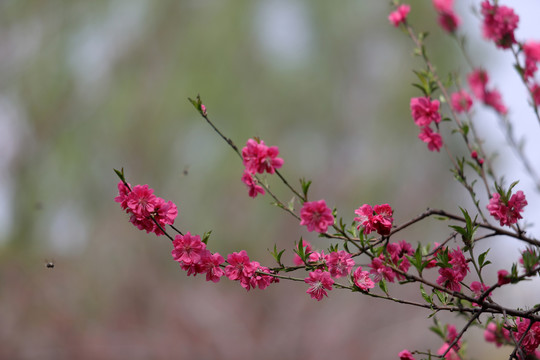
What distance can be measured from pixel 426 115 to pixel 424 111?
0.01 meters

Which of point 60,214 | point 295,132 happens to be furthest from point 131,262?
point 295,132

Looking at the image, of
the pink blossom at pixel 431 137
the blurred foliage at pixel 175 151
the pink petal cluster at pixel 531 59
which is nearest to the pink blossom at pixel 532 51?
the pink petal cluster at pixel 531 59

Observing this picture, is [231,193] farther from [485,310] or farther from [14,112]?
[485,310]

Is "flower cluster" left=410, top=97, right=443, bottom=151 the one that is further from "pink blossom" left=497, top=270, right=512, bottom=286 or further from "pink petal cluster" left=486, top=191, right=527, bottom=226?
"pink blossom" left=497, top=270, right=512, bottom=286

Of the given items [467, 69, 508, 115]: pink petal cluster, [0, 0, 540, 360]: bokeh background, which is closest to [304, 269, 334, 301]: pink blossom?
[467, 69, 508, 115]: pink petal cluster

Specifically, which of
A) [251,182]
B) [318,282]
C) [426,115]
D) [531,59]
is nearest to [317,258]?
[318,282]

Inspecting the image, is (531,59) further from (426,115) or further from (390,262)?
(390,262)

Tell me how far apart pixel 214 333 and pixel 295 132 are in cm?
366

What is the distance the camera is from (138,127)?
923 centimetres

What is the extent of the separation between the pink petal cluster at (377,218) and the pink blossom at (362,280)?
11cm

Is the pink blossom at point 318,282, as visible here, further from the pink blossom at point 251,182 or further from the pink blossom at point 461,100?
the pink blossom at point 461,100

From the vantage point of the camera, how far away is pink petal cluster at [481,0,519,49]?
1.88 metres

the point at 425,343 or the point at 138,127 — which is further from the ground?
the point at 138,127

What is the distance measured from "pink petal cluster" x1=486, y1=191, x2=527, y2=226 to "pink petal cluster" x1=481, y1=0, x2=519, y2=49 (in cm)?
61
